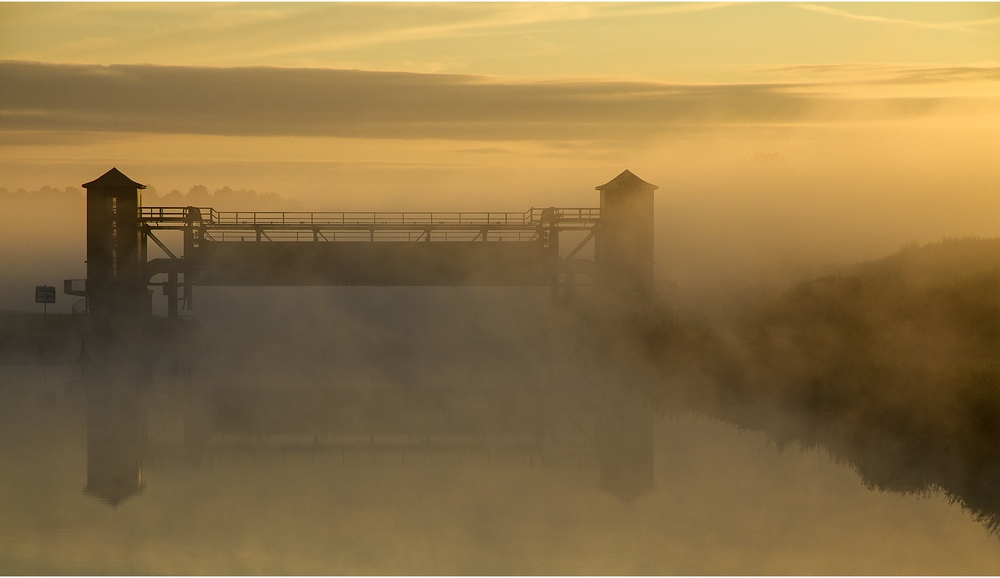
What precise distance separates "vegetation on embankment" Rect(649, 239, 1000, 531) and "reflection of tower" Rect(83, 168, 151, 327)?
25795 millimetres

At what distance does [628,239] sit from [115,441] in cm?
3042

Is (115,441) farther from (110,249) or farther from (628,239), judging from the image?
(628,239)

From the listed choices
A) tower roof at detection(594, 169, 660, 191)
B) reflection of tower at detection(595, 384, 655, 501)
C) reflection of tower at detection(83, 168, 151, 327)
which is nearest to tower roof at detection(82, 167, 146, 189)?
reflection of tower at detection(83, 168, 151, 327)

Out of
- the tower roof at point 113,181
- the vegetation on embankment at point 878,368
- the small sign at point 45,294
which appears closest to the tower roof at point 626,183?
the vegetation on embankment at point 878,368

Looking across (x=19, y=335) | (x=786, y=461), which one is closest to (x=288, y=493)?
(x=786, y=461)

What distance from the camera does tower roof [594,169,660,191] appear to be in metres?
53.0

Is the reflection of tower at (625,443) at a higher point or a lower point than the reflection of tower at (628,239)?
lower

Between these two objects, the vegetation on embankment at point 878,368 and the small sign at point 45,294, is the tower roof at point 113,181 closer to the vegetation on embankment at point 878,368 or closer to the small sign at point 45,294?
the small sign at point 45,294

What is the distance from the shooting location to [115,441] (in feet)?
91.2

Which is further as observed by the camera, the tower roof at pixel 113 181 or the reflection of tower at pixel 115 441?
the tower roof at pixel 113 181

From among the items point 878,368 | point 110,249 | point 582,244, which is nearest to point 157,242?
point 110,249

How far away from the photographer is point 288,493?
21.6 metres

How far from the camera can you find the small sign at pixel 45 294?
56.5 metres

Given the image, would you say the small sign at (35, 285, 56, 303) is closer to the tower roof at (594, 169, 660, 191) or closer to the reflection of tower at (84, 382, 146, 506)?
the reflection of tower at (84, 382, 146, 506)
